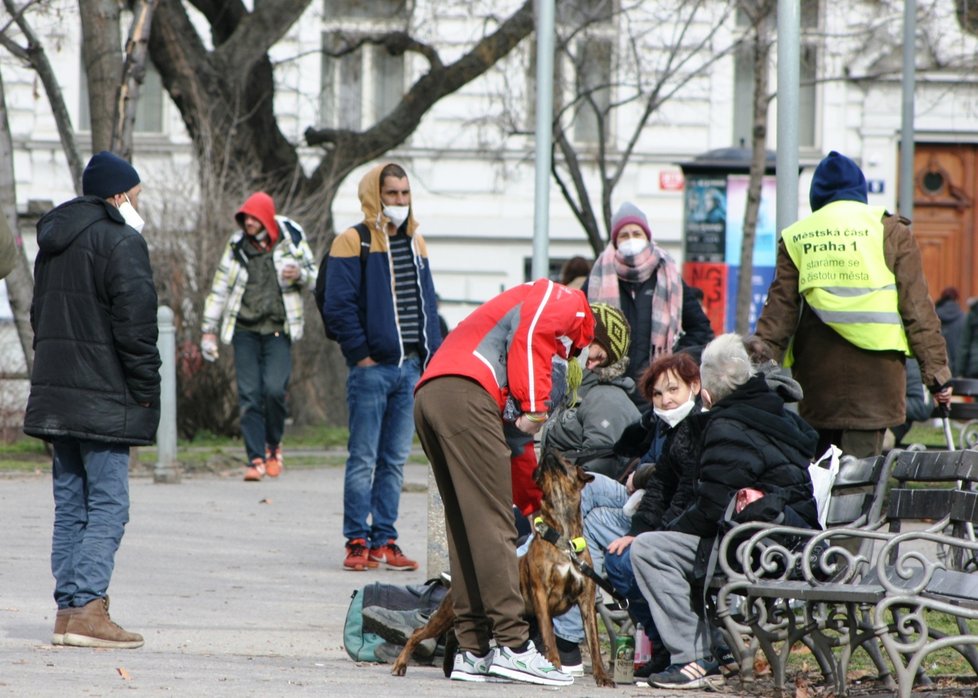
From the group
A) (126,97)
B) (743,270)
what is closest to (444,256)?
(743,270)

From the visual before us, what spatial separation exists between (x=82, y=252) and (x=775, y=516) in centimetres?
284

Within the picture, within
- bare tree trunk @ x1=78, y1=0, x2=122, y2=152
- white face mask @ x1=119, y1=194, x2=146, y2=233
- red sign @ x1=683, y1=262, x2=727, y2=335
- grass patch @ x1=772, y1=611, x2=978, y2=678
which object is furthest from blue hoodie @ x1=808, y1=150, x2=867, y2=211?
red sign @ x1=683, y1=262, x2=727, y2=335

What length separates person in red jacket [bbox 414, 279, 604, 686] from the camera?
627 cm

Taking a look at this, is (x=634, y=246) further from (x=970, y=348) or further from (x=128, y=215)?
(x=970, y=348)

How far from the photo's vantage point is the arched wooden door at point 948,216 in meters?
26.6

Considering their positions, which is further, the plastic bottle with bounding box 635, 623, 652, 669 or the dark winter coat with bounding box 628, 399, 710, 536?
the plastic bottle with bounding box 635, 623, 652, 669

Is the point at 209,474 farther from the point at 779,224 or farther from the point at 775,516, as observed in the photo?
the point at 775,516

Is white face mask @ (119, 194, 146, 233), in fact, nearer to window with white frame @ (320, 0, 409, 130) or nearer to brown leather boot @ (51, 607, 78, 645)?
brown leather boot @ (51, 607, 78, 645)

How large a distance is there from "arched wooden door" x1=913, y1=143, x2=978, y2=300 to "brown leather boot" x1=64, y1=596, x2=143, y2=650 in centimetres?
2134

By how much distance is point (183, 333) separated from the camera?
15289mm

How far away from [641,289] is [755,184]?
667 cm

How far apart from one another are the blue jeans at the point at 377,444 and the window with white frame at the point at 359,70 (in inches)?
492

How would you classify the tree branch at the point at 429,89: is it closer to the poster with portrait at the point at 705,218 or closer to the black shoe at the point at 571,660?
the poster with portrait at the point at 705,218

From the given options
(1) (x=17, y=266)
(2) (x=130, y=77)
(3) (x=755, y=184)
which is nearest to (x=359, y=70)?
(3) (x=755, y=184)
